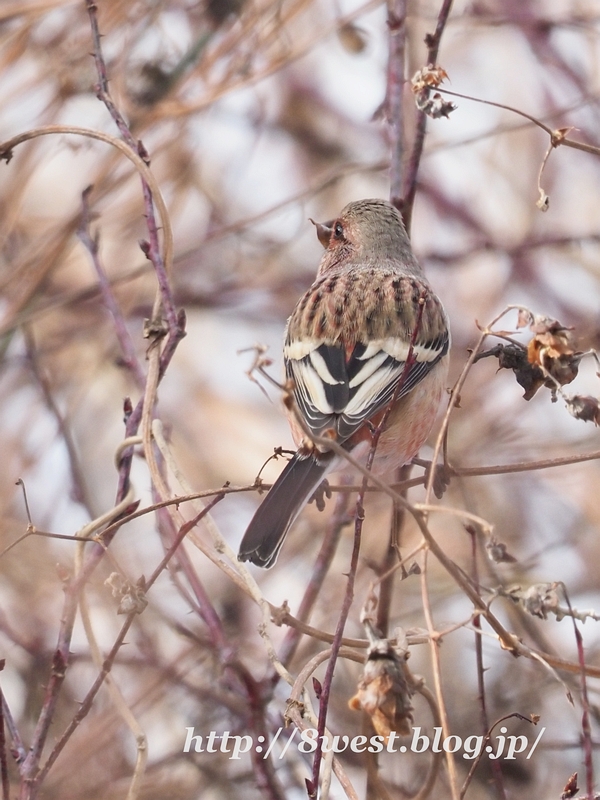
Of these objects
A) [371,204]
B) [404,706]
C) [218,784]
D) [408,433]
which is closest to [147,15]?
[371,204]

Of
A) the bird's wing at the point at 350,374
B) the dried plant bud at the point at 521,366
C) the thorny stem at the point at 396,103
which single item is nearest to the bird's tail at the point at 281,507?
the bird's wing at the point at 350,374

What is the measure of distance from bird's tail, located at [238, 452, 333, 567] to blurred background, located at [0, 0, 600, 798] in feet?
1.25

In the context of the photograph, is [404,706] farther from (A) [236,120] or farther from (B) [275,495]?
(A) [236,120]

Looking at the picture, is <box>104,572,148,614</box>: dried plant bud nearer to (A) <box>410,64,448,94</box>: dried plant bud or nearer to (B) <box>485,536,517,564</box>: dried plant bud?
(B) <box>485,536,517,564</box>: dried plant bud

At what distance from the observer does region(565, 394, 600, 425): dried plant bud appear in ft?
7.93

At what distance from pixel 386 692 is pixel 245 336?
568 centimetres

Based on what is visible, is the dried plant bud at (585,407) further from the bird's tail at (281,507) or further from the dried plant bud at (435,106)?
the bird's tail at (281,507)

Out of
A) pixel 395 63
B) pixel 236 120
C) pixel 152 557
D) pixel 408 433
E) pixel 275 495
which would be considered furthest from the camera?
pixel 236 120

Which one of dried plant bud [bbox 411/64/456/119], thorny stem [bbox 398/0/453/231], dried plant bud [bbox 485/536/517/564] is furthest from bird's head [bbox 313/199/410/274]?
dried plant bud [bbox 485/536/517/564]

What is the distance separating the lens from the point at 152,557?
5633 mm

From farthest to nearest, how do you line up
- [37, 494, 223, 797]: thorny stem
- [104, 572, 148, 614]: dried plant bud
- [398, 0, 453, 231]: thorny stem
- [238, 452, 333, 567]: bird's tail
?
[398, 0, 453, 231]: thorny stem, [238, 452, 333, 567]: bird's tail, [104, 572, 148, 614]: dried plant bud, [37, 494, 223, 797]: thorny stem

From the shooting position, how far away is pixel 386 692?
7.15ft

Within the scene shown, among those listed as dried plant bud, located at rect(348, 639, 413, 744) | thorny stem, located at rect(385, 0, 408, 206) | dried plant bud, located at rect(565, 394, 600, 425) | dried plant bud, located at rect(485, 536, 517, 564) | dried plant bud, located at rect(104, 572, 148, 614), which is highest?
thorny stem, located at rect(385, 0, 408, 206)

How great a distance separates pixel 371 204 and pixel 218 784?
2.69m
